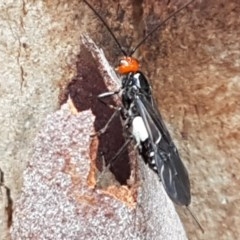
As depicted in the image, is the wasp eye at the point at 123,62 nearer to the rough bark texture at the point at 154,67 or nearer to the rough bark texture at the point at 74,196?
the rough bark texture at the point at 154,67

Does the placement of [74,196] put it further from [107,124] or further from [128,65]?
[128,65]

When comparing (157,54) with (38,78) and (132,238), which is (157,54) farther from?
(132,238)

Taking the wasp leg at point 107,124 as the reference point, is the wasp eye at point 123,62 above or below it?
above

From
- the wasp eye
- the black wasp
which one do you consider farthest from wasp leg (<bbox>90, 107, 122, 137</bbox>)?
the wasp eye

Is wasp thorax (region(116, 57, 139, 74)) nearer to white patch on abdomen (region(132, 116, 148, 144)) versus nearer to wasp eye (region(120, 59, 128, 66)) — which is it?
wasp eye (region(120, 59, 128, 66))

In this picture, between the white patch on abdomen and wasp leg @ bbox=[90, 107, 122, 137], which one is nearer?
wasp leg @ bbox=[90, 107, 122, 137]

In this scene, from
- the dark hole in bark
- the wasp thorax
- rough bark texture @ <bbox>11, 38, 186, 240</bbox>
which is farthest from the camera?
the wasp thorax

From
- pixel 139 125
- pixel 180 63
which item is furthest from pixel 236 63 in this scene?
pixel 139 125

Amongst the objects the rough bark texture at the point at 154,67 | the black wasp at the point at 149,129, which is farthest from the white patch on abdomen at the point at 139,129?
the rough bark texture at the point at 154,67

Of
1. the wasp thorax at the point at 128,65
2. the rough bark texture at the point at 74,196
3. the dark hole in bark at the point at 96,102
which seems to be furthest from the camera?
the wasp thorax at the point at 128,65
